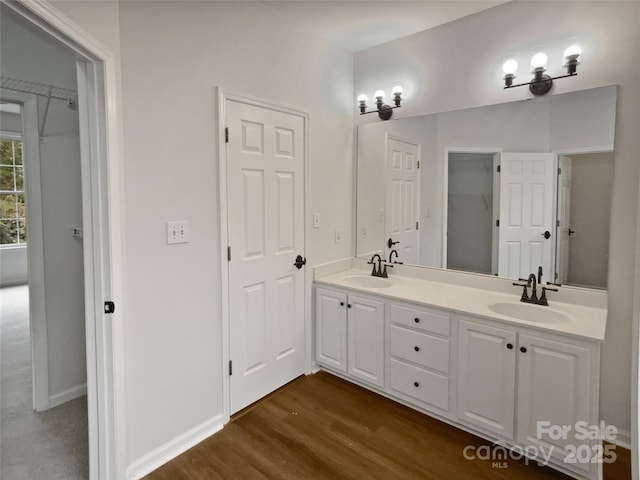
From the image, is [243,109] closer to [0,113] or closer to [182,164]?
[182,164]

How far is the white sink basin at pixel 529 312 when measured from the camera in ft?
6.73

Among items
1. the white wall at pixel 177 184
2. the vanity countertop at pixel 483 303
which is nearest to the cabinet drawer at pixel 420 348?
the vanity countertop at pixel 483 303

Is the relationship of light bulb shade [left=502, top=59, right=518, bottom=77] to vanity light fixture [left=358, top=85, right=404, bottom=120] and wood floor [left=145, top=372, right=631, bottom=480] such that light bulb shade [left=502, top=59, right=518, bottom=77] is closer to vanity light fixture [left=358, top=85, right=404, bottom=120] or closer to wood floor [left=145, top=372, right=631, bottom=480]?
vanity light fixture [left=358, top=85, right=404, bottom=120]

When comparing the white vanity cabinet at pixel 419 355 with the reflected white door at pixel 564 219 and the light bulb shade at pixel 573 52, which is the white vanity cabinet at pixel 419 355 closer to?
the reflected white door at pixel 564 219

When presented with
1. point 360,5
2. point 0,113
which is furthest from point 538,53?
point 0,113

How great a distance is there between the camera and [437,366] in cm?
221

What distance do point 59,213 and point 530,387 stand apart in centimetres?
308

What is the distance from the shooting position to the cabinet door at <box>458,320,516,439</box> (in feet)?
6.33

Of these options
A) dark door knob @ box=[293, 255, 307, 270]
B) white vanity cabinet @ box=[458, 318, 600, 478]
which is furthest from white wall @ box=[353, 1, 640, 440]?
dark door knob @ box=[293, 255, 307, 270]

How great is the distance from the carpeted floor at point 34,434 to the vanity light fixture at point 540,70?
3.34m

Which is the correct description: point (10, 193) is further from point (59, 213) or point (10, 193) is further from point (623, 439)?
point (623, 439)

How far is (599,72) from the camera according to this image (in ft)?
6.68

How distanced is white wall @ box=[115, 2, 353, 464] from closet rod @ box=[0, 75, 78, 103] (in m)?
0.95

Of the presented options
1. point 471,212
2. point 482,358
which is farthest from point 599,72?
point 482,358
